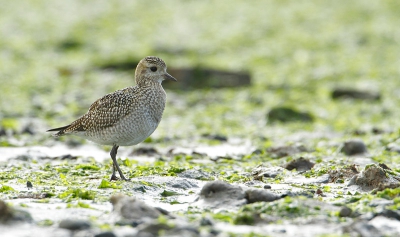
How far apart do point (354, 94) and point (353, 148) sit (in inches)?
224

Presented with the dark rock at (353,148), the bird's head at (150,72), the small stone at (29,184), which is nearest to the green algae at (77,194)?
the small stone at (29,184)

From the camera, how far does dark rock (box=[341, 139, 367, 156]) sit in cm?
1068

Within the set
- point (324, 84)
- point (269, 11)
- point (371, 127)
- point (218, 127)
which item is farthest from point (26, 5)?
point (371, 127)

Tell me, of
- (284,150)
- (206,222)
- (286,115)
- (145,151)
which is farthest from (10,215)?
(286,115)

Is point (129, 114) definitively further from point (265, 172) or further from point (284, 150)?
point (284, 150)

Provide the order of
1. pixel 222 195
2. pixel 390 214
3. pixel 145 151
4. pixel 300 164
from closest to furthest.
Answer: pixel 390 214 < pixel 222 195 < pixel 300 164 < pixel 145 151

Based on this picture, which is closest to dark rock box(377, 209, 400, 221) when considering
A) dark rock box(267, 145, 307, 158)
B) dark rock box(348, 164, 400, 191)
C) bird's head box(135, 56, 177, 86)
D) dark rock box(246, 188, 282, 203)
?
dark rock box(246, 188, 282, 203)

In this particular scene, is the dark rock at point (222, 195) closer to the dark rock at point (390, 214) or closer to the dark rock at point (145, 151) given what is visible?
the dark rock at point (390, 214)

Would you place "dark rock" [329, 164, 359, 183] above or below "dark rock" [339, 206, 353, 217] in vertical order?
above

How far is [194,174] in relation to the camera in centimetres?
873

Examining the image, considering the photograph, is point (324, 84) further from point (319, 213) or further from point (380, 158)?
point (319, 213)

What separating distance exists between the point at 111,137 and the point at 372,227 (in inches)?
155

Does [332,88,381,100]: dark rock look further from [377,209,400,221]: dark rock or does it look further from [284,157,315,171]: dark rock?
[377,209,400,221]: dark rock

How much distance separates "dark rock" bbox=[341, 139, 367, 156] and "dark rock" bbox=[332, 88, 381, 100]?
17.5 feet
